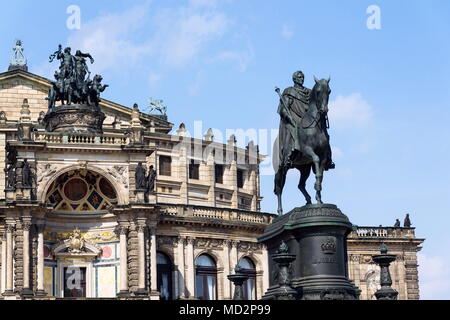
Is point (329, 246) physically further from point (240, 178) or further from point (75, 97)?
point (240, 178)

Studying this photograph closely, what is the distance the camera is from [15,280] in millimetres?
64938

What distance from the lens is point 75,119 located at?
70.0 metres

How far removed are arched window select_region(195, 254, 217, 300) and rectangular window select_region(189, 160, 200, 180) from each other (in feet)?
47.4

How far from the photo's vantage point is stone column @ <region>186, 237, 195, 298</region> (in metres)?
71.9

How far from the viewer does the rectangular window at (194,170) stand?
8756 cm

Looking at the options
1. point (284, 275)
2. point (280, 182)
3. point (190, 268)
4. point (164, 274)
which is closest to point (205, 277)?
point (190, 268)

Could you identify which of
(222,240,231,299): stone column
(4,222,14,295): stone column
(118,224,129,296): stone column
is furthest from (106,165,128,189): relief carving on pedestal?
(222,240,231,299): stone column

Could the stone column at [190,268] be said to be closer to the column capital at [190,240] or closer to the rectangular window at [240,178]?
the column capital at [190,240]

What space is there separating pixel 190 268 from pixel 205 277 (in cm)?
195

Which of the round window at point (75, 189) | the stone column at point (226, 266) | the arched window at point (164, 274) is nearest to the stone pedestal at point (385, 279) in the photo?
the round window at point (75, 189)

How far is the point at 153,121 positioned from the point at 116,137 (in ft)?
70.3

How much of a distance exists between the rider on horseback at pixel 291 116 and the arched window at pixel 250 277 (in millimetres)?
47395

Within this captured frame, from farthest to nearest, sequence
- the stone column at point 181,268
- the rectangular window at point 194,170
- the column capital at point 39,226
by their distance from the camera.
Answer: the rectangular window at point 194,170 → the stone column at point 181,268 → the column capital at point 39,226
